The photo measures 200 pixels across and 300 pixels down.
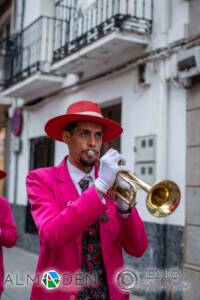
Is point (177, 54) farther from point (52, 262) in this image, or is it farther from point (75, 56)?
point (52, 262)

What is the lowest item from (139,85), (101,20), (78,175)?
(78,175)

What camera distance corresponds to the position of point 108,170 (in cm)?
240

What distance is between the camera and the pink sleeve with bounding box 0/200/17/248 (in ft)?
13.8

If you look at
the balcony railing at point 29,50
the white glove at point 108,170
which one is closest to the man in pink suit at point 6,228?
the white glove at point 108,170

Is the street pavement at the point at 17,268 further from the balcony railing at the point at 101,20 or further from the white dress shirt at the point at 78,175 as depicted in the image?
the balcony railing at the point at 101,20

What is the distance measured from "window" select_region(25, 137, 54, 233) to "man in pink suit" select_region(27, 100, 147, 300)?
7464 millimetres

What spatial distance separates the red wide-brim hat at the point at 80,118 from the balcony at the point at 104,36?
422 cm

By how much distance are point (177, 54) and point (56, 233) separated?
173 inches

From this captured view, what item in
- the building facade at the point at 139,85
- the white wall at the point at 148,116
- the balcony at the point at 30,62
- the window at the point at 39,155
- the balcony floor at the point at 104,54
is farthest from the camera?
the window at the point at 39,155

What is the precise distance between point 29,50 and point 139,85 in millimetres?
4401

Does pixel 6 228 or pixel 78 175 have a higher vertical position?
pixel 78 175

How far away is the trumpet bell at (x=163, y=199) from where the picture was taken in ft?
8.71

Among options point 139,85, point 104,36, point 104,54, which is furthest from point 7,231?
point 104,54

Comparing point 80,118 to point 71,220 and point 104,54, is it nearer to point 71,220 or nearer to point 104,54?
point 71,220
